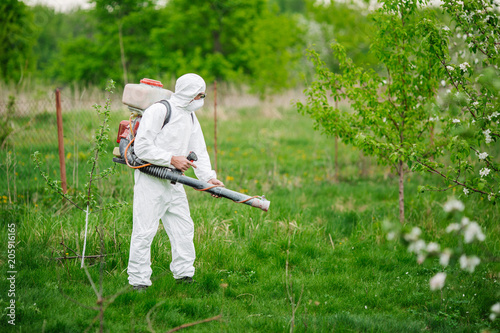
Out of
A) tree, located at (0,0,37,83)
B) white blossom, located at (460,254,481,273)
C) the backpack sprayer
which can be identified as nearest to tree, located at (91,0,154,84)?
tree, located at (0,0,37,83)

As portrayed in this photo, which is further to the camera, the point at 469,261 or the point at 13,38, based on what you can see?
the point at 13,38

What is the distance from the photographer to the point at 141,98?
395 centimetres

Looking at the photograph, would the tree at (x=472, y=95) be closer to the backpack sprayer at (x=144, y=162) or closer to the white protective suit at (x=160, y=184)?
the backpack sprayer at (x=144, y=162)

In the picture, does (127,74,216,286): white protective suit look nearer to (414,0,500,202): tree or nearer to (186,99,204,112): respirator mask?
(186,99,204,112): respirator mask

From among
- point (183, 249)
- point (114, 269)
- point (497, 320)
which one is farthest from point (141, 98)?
point (497, 320)

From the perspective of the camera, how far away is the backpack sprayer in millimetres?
3795

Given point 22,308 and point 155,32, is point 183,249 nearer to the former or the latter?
point 22,308

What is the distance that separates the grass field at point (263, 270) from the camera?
351 centimetres

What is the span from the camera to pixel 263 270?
180 inches

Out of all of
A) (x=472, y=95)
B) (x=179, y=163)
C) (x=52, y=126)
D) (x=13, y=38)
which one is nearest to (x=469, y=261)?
(x=472, y=95)

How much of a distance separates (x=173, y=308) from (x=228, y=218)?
229 cm

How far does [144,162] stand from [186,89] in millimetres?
776

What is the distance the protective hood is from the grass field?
5.19 feet

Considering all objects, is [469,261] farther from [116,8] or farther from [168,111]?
[116,8]
